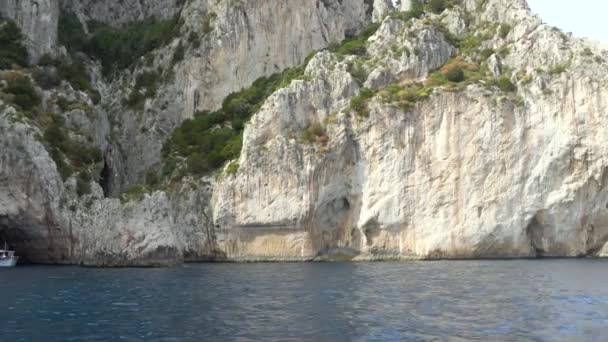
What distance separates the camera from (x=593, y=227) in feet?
222

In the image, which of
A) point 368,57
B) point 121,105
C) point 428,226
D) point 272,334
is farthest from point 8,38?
point 272,334

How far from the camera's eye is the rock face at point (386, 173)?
63.6 metres

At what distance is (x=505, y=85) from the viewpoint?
70.8 meters

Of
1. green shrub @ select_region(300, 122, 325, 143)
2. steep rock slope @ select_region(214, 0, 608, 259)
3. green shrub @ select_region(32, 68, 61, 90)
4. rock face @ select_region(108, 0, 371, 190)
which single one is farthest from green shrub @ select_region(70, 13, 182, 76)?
green shrub @ select_region(300, 122, 325, 143)

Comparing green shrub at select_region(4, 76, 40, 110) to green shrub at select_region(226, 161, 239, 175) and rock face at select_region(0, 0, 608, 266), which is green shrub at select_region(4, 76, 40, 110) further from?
green shrub at select_region(226, 161, 239, 175)

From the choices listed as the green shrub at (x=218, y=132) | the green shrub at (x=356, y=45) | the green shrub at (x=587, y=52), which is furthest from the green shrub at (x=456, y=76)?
the green shrub at (x=218, y=132)

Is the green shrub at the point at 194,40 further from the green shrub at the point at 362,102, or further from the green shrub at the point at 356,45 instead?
the green shrub at the point at 362,102

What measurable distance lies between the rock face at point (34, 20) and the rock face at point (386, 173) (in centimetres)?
1088

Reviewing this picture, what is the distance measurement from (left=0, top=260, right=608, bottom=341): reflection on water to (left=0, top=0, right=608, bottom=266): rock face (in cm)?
1280

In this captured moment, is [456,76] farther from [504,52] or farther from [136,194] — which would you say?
[136,194]

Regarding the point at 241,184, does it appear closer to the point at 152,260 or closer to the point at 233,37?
the point at 152,260

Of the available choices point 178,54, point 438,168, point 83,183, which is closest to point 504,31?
point 438,168

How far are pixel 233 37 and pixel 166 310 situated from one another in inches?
2427

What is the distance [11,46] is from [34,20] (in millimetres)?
5716
